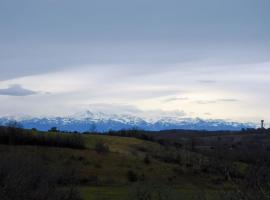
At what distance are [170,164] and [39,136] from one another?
23.7m

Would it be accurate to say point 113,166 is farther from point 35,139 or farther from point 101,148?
point 35,139

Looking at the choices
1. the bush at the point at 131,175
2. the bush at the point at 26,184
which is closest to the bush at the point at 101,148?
the bush at the point at 131,175

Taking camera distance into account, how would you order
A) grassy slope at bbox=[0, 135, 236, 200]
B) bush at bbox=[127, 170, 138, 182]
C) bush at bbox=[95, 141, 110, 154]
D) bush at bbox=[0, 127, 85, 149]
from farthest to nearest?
bush at bbox=[95, 141, 110, 154] → bush at bbox=[0, 127, 85, 149] → bush at bbox=[127, 170, 138, 182] → grassy slope at bbox=[0, 135, 236, 200]

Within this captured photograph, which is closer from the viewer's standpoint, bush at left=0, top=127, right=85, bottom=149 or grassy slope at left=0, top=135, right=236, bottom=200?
grassy slope at left=0, top=135, right=236, bottom=200

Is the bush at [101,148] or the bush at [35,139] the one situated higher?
the bush at [35,139]

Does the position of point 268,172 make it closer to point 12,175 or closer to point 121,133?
point 12,175

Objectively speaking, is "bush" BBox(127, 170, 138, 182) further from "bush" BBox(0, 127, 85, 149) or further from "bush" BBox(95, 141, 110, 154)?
"bush" BBox(0, 127, 85, 149)

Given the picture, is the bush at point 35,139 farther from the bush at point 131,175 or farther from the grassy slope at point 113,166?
the bush at point 131,175

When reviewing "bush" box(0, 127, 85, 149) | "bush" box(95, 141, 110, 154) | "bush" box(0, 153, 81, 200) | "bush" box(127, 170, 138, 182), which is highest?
"bush" box(0, 127, 85, 149)

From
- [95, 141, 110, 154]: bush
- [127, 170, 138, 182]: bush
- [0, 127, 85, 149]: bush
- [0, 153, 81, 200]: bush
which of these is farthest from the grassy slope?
[0, 153, 81, 200]: bush

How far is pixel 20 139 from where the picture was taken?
93.2m

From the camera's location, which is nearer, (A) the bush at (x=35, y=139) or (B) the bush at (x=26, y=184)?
(B) the bush at (x=26, y=184)

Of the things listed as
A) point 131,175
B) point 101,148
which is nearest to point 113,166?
point 131,175

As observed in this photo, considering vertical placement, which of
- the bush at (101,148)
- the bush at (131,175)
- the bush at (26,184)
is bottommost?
the bush at (131,175)
